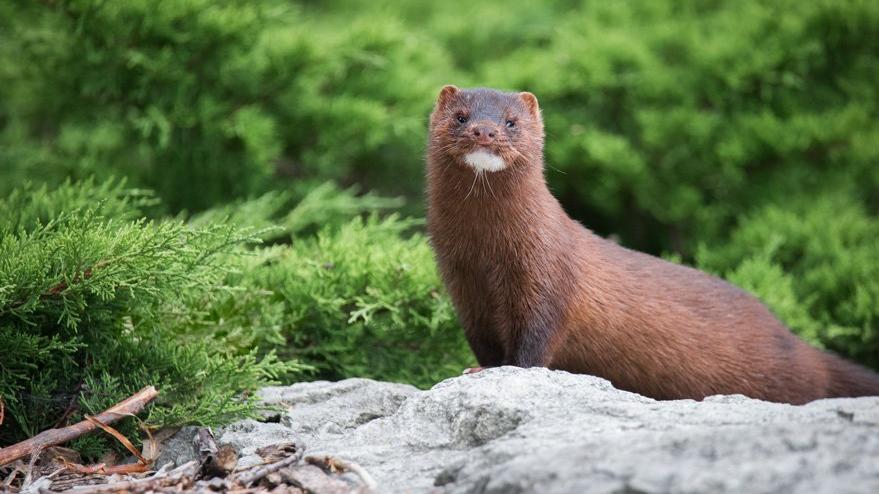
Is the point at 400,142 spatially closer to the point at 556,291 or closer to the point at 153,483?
the point at 556,291

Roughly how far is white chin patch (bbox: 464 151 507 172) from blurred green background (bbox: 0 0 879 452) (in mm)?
1167

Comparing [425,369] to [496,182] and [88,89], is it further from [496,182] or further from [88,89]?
[88,89]

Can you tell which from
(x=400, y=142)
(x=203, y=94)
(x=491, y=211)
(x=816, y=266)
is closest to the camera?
(x=491, y=211)

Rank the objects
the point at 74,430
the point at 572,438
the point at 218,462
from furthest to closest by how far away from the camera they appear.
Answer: the point at 74,430 < the point at 218,462 < the point at 572,438

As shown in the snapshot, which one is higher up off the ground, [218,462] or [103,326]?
[103,326]

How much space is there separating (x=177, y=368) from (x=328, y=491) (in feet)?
5.00

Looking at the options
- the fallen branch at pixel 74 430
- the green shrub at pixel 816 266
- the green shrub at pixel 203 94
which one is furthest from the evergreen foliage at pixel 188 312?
the green shrub at pixel 816 266

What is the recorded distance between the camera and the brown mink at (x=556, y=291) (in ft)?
15.6

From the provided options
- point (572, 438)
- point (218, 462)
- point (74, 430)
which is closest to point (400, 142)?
point (74, 430)

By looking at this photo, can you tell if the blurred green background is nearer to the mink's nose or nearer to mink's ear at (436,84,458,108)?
mink's ear at (436,84,458,108)

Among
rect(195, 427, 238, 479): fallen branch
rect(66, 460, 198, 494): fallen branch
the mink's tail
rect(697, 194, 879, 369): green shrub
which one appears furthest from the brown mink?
rect(66, 460, 198, 494): fallen branch

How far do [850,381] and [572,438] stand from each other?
3208mm

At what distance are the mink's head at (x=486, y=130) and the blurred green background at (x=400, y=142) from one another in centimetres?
110

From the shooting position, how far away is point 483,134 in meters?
4.61
